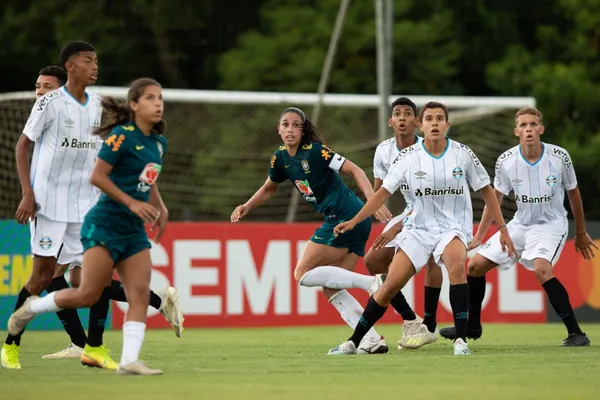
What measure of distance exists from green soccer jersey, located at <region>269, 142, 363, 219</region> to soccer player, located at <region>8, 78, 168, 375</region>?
7.97 ft

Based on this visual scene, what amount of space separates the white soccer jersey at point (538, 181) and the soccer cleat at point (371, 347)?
222cm

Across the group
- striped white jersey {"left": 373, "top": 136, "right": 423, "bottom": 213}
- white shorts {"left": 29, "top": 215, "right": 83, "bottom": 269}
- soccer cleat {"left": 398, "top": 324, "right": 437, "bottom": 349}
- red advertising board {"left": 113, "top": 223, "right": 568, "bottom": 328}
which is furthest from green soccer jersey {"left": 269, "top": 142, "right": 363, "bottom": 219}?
red advertising board {"left": 113, "top": 223, "right": 568, "bottom": 328}

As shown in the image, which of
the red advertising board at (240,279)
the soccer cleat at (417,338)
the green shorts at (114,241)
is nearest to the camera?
the green shorts at (114,241)

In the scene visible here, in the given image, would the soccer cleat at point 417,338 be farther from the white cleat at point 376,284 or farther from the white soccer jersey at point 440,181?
the white soccer jersey at point 440,181

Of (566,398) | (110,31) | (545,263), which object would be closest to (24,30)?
(110,31)

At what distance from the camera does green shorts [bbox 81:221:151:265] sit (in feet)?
27.5

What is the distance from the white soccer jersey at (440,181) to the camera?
10359mm

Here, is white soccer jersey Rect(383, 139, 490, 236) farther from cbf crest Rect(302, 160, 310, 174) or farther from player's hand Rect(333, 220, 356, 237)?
cbf crest Rect(302, 160, 310, 174)

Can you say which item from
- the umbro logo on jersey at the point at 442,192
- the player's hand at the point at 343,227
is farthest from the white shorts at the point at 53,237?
the umbro logo on jersey at the point at 442,192

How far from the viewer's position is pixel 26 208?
9.48 metres

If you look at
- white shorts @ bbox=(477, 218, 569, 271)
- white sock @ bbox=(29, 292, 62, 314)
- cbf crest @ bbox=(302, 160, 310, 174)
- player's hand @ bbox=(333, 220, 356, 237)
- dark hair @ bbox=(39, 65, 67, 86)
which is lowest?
white sock @ bbox=(29, 292, 62, 314)

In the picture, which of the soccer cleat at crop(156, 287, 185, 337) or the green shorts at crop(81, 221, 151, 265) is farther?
the soccer cleat at crop(156, 287, 185, 337)

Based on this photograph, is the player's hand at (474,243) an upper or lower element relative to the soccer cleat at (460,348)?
upper

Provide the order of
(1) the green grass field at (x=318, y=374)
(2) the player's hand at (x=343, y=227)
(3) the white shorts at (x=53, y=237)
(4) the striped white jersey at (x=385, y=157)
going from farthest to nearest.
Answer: (4) the striped white jersey at (x=385, y=157)
(2) the player's hand at (x=343, y=227)
(3) the white shorts at (x=53, y=237)
(1) the green grass field at (x=318, y=374)
